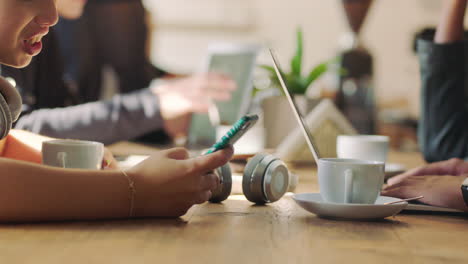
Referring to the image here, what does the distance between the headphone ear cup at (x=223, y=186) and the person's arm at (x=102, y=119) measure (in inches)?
34.0

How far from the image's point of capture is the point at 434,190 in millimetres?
931

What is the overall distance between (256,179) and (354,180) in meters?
0.17

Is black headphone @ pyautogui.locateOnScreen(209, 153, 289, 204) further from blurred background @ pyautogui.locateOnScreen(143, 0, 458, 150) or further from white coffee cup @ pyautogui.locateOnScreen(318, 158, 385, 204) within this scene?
blurred background @ pyautogui.locateOnScreen(143, 0, 458, 150)

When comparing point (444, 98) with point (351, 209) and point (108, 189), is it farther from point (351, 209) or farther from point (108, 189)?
point (108, 189)

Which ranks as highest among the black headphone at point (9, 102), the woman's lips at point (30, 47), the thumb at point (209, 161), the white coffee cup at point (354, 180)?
the woman's lips at point (30, 47)

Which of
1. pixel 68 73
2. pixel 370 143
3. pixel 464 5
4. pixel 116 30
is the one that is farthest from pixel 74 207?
pixel 116 30

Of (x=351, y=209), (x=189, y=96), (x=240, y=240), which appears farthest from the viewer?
(x=189, y=96)

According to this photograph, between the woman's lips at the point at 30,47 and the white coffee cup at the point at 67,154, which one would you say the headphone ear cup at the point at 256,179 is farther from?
the woman's lips at the point at 30,47

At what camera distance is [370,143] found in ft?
4.62

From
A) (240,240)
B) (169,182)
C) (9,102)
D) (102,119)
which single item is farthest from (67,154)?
(102,119)

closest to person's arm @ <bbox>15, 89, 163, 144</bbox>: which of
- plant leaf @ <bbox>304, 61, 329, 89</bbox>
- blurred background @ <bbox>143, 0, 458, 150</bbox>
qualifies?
plant leaf @ <bbox>304, 61, 329, 89</bbox>

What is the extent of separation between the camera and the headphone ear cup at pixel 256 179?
0.96m

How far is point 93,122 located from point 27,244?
3.85ft

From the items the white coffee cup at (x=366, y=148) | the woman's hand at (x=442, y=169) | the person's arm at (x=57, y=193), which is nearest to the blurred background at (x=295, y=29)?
the white coffee cup at (x=366, y=148)
